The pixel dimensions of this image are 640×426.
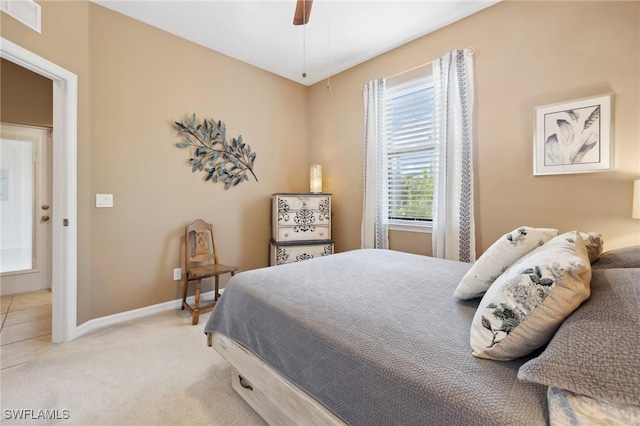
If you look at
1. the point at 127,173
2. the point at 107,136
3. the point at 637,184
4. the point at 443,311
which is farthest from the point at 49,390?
the point at 637,184

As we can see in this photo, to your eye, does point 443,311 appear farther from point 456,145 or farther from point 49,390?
point 49,390

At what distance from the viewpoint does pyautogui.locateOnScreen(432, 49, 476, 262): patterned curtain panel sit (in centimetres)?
259

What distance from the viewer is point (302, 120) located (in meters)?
4.17

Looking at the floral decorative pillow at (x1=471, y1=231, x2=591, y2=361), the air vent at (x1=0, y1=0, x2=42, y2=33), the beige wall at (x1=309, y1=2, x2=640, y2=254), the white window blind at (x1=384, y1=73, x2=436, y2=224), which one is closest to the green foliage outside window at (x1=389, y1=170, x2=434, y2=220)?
the white window blind at (x1=384, y1=73, x2=436, y2=224)

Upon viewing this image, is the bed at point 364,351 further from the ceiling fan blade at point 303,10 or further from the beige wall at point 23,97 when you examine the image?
the beige wall at point 23,97

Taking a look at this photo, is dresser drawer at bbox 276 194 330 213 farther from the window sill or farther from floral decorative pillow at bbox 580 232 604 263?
floral decorative pillow at bbox 580 232 604 263

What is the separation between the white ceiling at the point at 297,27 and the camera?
2510 mm

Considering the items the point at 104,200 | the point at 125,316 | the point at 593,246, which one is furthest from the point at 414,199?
the point at 125,316

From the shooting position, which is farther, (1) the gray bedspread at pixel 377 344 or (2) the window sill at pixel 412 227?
(2) the window sill at pixel 412 227

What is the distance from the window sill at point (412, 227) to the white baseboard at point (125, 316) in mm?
2426

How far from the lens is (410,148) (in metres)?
3.10

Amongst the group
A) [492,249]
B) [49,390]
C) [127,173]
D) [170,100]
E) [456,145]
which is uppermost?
[170,100]

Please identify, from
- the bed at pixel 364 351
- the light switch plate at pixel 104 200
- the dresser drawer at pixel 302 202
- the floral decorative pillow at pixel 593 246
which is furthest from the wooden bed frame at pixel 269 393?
the dresser drawer at pixel 302 202

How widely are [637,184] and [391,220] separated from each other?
1.93 m
